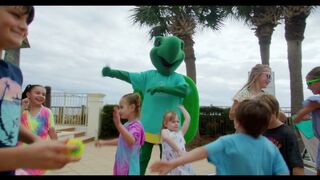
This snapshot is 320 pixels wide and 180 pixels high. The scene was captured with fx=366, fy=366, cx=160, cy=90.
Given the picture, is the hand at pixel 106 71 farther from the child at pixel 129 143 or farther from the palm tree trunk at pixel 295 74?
the palm tree trunk at pixel 295 74

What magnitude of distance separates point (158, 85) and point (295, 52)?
26.4 feet

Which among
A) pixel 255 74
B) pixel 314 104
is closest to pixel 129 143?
pixel 255 74

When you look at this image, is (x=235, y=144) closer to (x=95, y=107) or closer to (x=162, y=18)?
(x=162, y=18)

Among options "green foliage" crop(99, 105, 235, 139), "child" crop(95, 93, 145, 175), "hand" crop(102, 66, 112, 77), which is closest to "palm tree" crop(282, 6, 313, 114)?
"green foliage" crop(99, 105, 235, 139)

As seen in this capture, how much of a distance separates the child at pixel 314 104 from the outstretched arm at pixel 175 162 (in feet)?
5.80

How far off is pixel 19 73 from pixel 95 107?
38.6 feet

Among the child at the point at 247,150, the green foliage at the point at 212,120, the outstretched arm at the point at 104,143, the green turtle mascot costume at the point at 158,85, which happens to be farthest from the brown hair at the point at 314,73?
the green foliage at the point at 212,120

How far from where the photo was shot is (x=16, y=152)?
3.09 feet

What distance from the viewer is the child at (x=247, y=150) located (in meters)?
1.67

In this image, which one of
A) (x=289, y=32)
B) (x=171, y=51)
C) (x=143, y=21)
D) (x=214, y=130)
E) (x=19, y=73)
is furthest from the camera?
(x=214, y=130)

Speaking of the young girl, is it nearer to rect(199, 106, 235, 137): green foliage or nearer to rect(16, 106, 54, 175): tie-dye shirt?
rect(16, 106, 54, 175): tie-dye shirt

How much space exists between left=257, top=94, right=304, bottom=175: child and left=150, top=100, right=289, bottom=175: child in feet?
2.41
